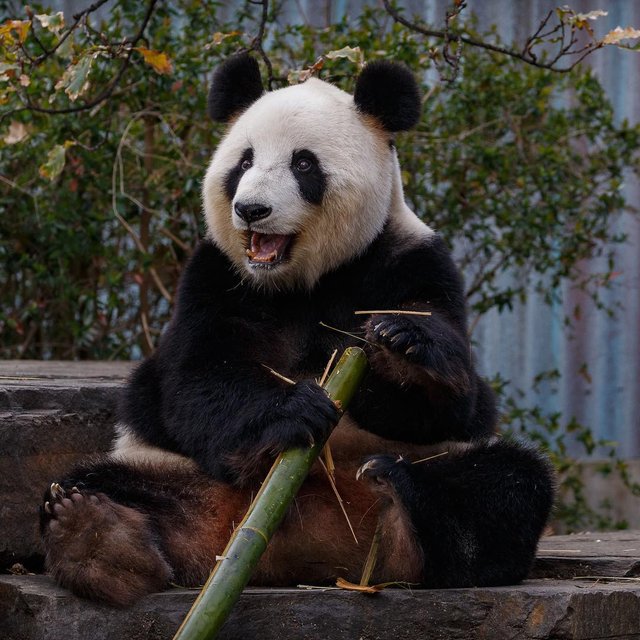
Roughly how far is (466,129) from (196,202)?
1.63m

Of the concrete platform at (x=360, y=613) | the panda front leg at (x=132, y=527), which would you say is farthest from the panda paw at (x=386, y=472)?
the panda front leg at (x=132, y=527)

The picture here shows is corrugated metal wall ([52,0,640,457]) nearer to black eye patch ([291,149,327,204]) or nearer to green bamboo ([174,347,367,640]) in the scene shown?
black eye patch ([291,149,327,204])

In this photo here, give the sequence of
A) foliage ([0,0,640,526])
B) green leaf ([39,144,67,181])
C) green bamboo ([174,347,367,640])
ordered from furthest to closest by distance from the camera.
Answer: foliage ([0,0,640,526]) < green leaf ([39,144,67,181]) < green bamboo ([174,347,367,640])

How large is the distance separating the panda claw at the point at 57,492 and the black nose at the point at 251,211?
995 mm

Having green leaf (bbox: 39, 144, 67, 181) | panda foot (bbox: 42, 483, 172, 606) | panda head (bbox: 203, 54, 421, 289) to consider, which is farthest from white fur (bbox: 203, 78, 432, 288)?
green leaf (bbox: 39, 144, 67, 181)

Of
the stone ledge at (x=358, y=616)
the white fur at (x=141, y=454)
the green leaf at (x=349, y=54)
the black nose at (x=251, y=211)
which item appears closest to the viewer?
the stone ledge at (x=358, y=616)

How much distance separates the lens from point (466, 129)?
21.4ft

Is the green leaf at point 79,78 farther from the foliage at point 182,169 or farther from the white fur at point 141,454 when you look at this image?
Result: the white fur at point 141,454

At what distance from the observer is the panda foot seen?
3.24 metres

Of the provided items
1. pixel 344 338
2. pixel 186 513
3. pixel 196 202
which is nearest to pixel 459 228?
pixel 196 202

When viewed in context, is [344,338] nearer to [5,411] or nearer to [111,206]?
[5,411]

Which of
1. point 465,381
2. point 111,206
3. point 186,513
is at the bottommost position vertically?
point 186,513

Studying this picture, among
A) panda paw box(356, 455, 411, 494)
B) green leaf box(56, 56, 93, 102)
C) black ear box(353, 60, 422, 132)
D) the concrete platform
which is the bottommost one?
the concrete platform

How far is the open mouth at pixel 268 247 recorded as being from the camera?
361cm
